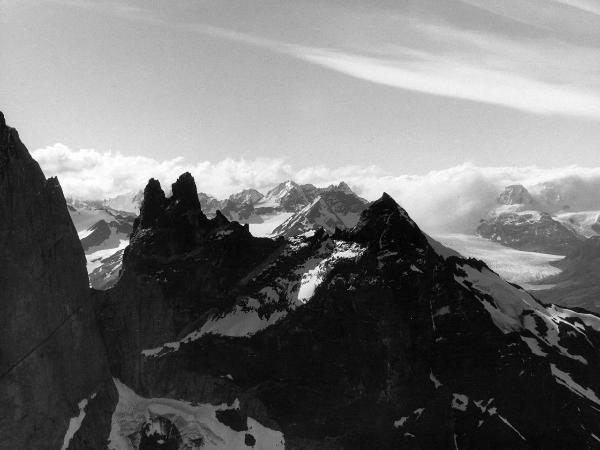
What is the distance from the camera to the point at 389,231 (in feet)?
620

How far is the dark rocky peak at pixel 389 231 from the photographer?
616ft

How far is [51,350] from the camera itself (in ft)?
538

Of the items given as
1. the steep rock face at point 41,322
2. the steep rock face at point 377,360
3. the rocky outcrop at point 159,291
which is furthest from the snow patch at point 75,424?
the rocky outcrop at point 159,291

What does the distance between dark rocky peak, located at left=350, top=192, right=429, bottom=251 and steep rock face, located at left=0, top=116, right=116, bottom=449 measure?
2851 inches

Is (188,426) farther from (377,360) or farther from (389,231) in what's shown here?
(389,231)

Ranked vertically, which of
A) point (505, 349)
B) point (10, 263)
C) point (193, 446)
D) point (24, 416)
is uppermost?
point (10, 263)

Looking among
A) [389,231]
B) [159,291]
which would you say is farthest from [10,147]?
[389,231]

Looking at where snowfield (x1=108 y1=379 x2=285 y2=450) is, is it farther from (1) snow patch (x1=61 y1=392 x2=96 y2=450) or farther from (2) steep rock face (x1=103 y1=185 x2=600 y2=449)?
(1) snow patch (x1=61 y1=392 x2=96 y2=450)

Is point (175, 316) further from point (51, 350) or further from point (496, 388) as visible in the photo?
point (496, 388)

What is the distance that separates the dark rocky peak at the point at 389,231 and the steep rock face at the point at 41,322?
72424 millimetres

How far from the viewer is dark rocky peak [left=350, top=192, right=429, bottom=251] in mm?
187875

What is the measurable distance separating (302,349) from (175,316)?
34.8 m

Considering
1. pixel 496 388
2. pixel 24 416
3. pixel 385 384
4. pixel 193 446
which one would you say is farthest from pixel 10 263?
pixel 496 388

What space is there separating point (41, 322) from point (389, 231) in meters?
85.2
